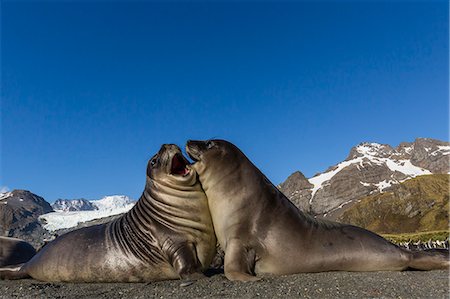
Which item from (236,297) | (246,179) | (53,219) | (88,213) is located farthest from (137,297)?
(53,219)

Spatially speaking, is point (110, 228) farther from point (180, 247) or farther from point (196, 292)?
point (196, 292)

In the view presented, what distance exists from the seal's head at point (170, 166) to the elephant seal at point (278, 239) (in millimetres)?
617

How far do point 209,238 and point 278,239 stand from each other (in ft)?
4.71

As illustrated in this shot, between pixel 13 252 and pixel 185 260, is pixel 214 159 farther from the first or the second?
pixel 13 252

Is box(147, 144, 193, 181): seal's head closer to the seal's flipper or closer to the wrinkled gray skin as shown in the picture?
the seal's flipper

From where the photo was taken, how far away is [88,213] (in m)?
122

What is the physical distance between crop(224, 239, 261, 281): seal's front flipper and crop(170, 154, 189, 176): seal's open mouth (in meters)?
1.96

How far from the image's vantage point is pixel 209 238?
8.38 m

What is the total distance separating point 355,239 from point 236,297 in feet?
9.65

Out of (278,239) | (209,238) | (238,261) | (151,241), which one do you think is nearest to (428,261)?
(278,239)

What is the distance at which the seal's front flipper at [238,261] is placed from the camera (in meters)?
7.06

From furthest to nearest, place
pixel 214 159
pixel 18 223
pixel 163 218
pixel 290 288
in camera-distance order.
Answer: pixel 18 223, pixel 214 159, pixel 163 218, pixel 290 288

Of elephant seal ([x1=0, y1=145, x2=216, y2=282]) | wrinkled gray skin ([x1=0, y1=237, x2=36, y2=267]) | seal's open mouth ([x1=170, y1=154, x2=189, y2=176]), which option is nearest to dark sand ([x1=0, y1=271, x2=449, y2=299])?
elephant seal ([x1=0, y1=145, x2=216, y2=282])

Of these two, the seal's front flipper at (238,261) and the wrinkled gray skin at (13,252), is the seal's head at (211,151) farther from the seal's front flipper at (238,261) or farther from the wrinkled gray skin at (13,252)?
the wrinkled gray skin at (13,252)
